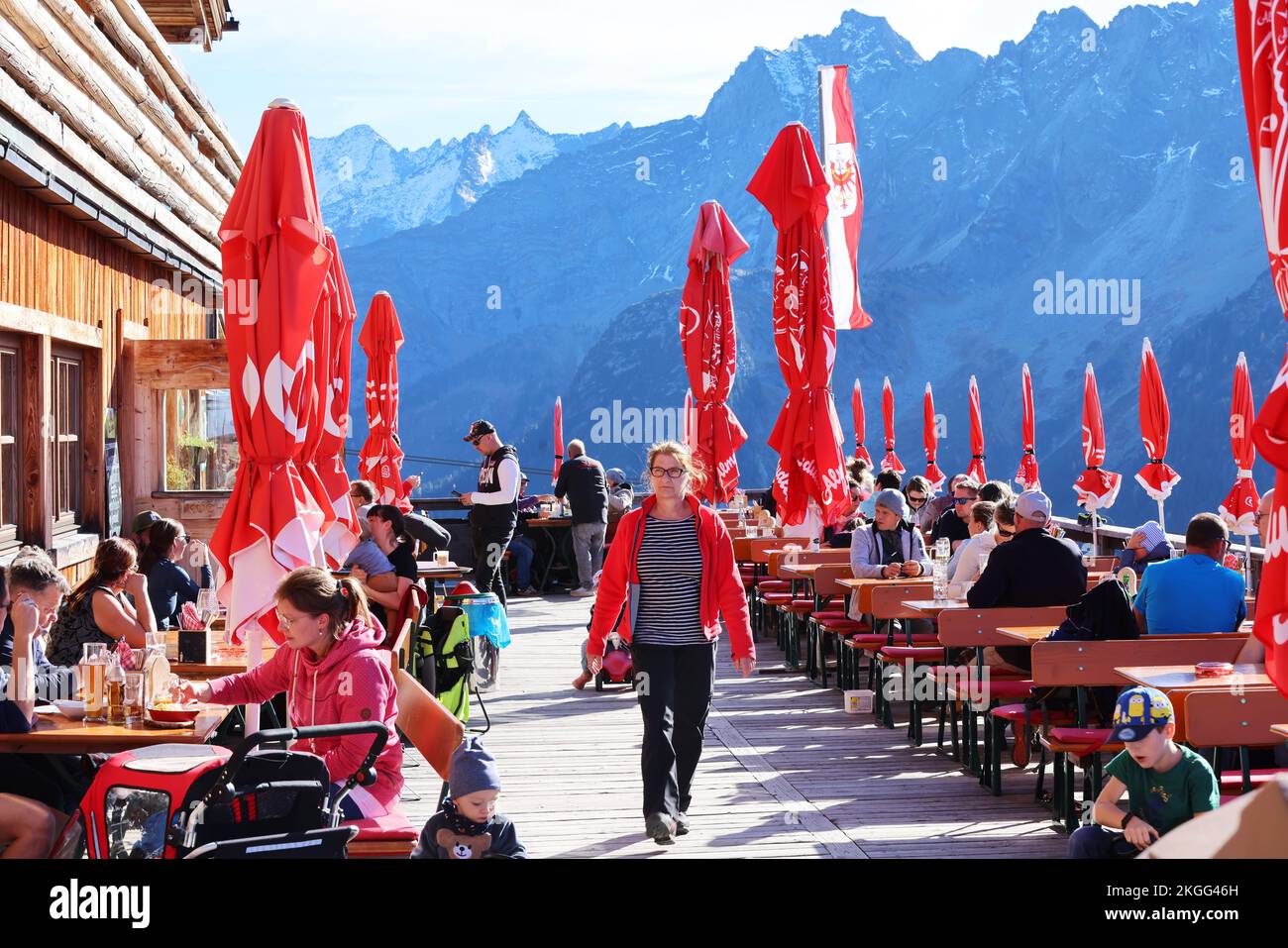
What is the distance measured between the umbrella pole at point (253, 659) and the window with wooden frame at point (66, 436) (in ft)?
18.3

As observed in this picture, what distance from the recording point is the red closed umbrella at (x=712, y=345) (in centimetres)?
1248

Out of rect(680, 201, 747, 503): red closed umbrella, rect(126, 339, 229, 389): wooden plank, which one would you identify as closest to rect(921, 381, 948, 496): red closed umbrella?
rect(680, 201, 747, 503): red closed umbrella

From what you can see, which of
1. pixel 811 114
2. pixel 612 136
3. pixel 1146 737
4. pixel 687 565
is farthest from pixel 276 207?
pixel 612 136

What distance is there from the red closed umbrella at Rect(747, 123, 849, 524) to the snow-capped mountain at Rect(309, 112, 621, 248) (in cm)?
13438

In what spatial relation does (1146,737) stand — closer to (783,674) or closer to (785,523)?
(785,523)

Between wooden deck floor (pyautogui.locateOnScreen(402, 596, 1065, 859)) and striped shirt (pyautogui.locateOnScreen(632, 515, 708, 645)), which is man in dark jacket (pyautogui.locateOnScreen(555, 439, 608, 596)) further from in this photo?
striped shirt (pyautogui.locateOnScreen(632, 515, 708, 645))

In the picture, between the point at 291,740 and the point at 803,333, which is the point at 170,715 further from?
the point at 803,333

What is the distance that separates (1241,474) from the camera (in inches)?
494

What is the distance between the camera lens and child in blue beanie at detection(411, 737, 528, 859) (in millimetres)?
4000

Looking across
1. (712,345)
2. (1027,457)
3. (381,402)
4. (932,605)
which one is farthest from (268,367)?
(1027,457)

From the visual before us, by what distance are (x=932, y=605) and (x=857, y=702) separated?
1.46 metres

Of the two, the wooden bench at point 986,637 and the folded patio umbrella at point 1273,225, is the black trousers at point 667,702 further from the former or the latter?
the folded patio umbrella at point 1273,225

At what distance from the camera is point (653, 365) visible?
10288 centimetres
